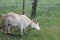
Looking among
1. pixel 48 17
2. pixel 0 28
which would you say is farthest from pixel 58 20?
pixel 0 28

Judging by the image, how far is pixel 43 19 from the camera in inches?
348

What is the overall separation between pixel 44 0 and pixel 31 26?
4.19 metres

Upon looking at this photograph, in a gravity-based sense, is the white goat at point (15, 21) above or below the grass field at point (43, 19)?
above

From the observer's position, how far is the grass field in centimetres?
707

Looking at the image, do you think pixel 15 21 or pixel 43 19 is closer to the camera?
pixel 15 21

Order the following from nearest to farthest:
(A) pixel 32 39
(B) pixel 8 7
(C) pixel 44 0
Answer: (A) pixel 32 39
(B) pixel 8 7
(C) pixel 44 0

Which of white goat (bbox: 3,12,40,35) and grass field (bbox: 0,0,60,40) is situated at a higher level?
white goat (bbox: 3,12,40,35)

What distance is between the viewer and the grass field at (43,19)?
707 centimetres

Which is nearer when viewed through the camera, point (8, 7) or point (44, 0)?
point (8, 7)

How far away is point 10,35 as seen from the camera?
23.4 ft

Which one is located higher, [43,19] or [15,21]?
[15,21]

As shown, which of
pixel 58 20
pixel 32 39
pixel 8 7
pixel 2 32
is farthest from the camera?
pixel 8 7

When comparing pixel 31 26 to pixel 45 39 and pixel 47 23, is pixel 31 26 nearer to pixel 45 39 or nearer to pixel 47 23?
pixel 45 39

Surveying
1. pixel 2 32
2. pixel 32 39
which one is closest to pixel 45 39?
pixel 32 39
